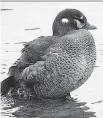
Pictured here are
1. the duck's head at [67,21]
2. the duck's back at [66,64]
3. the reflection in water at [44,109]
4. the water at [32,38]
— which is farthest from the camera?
the duck's head at [67,21]

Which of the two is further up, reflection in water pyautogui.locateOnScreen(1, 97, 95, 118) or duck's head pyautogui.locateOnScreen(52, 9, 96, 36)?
duck's head pyautogui.locateOnScreen(52, 9, 96, 36)

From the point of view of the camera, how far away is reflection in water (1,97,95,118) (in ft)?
31.5

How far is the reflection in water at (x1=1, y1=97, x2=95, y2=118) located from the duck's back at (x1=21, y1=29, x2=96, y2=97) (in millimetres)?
217

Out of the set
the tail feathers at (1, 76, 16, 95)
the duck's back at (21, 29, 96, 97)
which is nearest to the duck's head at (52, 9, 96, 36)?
the duck's back at (21, 29, 96, 97)

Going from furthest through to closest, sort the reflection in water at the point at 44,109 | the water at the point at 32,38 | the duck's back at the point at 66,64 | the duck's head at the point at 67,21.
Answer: the duck's head at the point at 67,21 → the duck's back at the point at 66,64 → the water at the point at 32,38 → the reflection in water at the point at 44,109

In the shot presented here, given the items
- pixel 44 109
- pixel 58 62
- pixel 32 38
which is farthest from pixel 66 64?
pixel 32 38

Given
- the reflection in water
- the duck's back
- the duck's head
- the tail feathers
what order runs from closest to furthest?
1. the reflection in water
2. the duck's back
3. the duck's head
4. the tail feathers

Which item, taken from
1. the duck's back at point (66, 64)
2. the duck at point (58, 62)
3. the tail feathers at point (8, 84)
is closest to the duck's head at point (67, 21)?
the duck at point (58, 62)

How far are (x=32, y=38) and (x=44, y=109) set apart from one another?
172 inches

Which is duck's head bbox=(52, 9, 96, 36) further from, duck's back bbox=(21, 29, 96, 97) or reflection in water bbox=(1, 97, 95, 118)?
reflection in water bbox=(1, 97, 95, 118)

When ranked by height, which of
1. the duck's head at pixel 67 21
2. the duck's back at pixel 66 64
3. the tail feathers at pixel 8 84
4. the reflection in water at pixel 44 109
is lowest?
the reflection in water at pixel 44 109

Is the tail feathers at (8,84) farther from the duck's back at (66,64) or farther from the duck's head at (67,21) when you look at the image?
the duck's head at (67,21)

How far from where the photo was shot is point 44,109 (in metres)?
9.97

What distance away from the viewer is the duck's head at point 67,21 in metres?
10.4
